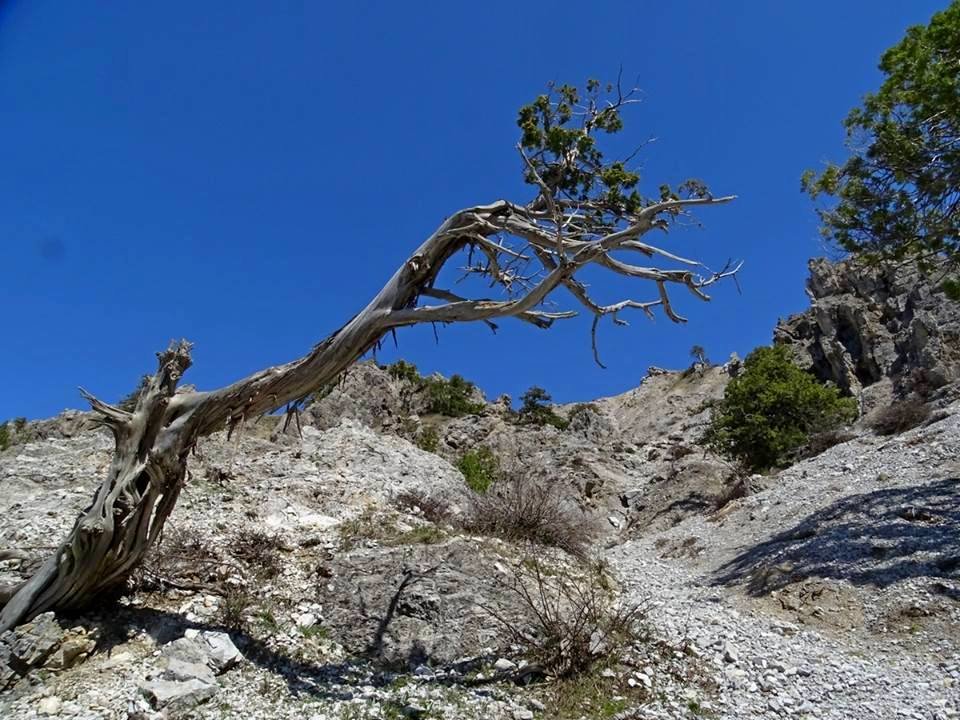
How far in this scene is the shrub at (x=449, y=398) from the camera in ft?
118

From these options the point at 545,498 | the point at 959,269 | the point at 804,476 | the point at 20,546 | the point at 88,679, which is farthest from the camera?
the point at 804,476

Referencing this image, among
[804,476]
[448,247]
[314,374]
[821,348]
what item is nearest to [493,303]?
[448,247]

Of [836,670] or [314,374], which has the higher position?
[314,374]

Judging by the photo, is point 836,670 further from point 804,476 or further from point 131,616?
point 804,476

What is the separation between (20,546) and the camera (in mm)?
7957

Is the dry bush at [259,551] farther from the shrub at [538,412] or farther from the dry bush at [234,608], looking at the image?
the shrub at [538,412]

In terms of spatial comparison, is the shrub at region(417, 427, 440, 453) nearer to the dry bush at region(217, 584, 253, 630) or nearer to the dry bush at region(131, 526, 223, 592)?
the dry bush at region(131, 526, 223, 592)

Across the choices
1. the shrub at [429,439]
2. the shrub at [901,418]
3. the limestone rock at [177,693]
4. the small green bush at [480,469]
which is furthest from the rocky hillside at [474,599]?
the shrub at [429,439]

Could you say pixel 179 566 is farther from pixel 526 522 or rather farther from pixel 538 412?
pixel 538 412

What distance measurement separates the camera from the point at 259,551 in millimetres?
7926

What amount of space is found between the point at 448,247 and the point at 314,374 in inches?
72.0

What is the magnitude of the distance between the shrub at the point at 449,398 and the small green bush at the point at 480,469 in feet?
37.4

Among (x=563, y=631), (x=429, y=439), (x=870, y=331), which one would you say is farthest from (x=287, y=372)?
(x=870, y=331)

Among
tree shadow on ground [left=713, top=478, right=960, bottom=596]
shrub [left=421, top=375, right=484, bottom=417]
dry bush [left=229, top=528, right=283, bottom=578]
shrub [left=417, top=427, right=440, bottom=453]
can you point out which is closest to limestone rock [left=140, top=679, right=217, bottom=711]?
dry bush [left=229, top=528, right=283, bottom=578]
